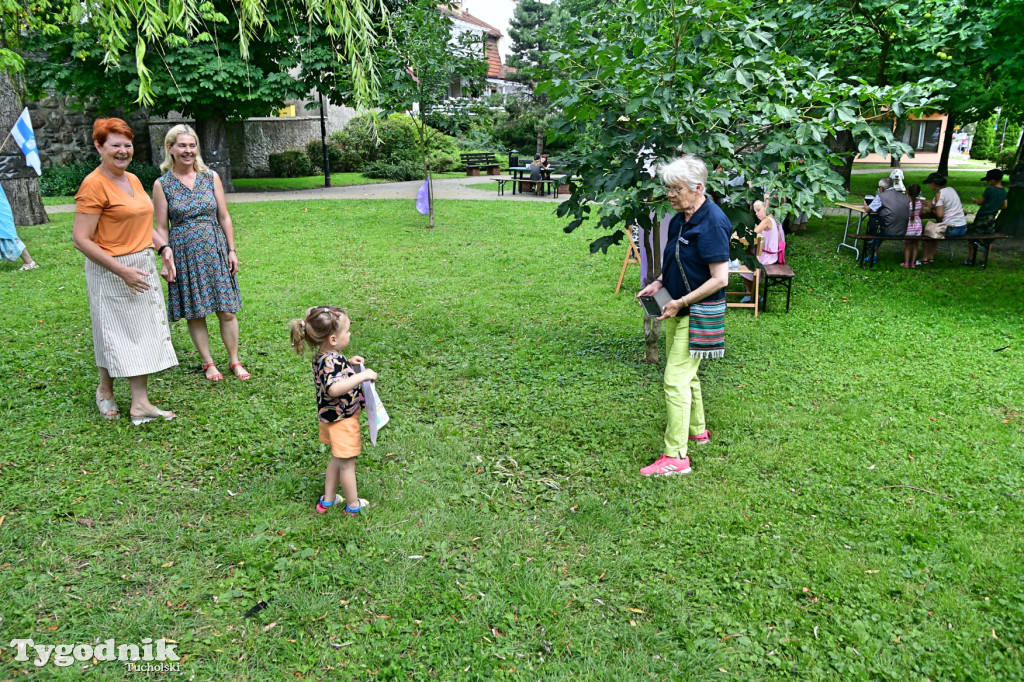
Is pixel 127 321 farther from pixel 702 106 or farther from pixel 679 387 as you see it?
pixel 702 106

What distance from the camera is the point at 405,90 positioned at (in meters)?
12.3

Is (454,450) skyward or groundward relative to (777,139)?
groundward

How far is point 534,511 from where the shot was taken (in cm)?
421

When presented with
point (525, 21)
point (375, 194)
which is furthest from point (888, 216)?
point (525, 21)

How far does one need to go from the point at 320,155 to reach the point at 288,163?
1.46 metres

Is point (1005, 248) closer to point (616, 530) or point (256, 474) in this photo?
point (616, 530)

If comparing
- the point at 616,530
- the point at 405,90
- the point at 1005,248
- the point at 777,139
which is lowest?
the point at 616,530

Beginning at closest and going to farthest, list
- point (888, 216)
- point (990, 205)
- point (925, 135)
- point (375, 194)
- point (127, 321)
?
1. point (127, 321)
2. point (888, 216)
3. point (990, 205)
4. point (375, 194)
5. point (925, 135)

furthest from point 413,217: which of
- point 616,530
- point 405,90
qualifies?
point 616,530

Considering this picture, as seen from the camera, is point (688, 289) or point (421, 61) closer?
point (688, 289)

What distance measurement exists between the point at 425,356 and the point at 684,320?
9.50 ft

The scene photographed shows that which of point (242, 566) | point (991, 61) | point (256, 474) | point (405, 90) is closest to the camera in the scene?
point (242, 566)

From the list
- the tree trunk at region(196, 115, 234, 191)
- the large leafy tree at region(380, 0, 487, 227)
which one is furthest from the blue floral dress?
the tree trunk at region(196, 115, 234, 191)

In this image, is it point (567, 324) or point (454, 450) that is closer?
point (454, 450)
